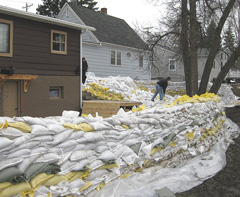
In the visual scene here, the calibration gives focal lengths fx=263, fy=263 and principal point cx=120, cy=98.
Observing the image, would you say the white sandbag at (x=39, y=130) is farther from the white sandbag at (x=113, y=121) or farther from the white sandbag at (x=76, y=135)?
the white sandbag at (x=113, y=121)

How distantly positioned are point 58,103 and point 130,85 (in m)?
6.24

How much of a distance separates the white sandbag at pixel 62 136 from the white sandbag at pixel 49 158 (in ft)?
0.51

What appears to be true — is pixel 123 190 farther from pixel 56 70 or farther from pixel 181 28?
pixel 181 28

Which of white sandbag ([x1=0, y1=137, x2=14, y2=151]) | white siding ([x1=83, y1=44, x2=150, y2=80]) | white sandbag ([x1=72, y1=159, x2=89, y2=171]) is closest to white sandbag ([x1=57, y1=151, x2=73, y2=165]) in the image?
white sandbag ([x1=72, y1=159, x2=89, y2=171])

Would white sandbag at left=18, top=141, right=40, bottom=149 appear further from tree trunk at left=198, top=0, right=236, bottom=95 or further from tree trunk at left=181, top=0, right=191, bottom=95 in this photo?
tree trunk at left=198, top=0, right=236, bottom=95

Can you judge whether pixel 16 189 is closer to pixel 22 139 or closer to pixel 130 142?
pixel 22 139

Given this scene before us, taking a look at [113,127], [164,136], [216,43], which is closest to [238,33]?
[216,43]

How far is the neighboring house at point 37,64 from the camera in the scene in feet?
28.9

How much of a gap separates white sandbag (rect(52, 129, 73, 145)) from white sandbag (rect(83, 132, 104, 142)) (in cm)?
22

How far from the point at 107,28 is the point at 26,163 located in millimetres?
19790

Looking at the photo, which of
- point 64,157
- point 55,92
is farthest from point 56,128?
point 55,92

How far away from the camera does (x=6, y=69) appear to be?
852cm

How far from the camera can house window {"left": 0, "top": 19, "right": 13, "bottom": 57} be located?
8.71 metres

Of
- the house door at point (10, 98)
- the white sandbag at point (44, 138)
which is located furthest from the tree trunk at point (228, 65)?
the white sandbag at point (44, 138)
